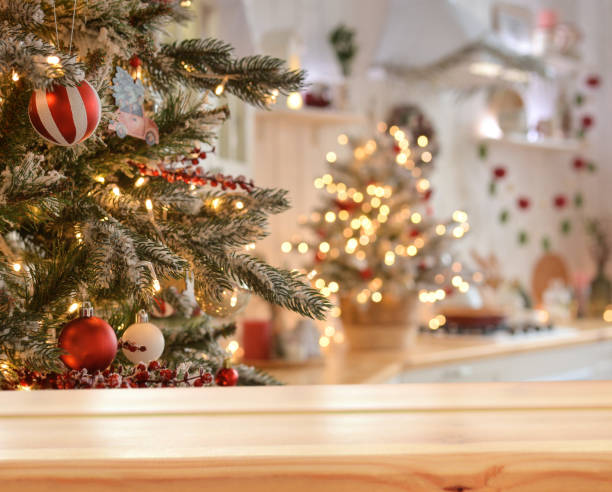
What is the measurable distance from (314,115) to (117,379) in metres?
2.42

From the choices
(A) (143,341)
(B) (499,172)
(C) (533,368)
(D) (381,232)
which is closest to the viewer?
(A) (143,341)

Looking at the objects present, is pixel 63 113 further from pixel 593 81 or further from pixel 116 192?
pixel 593 81

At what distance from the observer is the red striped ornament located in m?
0.68

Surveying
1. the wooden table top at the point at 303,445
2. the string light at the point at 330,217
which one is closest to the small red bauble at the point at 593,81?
the string light at the point at 330,217

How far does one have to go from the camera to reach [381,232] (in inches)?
101

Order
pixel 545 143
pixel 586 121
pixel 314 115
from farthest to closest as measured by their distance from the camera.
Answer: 1. pixel 586 121
2. pixel 545 143
3. pixel 314 115

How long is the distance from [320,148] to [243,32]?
36.8 inches

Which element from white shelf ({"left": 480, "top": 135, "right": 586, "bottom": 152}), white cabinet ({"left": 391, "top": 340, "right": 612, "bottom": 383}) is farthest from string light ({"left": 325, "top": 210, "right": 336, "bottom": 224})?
white shelf ({"left": 480, "top": 135, "right": 586, "bottom": 152})

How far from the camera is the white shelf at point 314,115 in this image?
9.98 feet

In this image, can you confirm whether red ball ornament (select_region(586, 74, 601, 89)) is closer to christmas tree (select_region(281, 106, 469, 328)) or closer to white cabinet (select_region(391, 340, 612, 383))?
white cabinet (select_region(391, 340, 612, 383))

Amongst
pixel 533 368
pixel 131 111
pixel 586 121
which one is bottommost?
pixel 533 368

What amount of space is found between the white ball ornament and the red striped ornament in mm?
211

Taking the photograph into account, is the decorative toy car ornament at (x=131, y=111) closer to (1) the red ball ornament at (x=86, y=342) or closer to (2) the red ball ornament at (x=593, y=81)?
(1) the red ball ornament at (x=86, y=342)

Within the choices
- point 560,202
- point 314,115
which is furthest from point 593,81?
point 314,115
